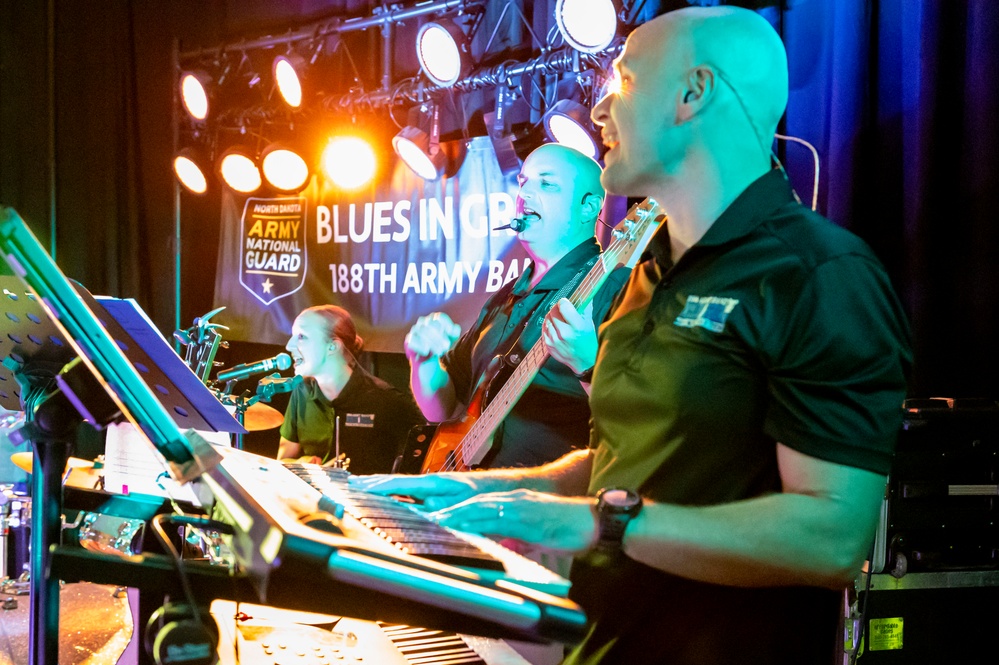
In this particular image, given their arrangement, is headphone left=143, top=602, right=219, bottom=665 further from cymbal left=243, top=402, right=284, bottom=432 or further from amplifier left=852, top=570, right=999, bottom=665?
cymbal left=243, top=402, right=284, bottom=432

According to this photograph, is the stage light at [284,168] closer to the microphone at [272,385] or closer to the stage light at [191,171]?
the stage light at [191,171]

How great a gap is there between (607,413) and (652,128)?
1.42 feet

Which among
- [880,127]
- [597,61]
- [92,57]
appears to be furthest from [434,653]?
[92,57]

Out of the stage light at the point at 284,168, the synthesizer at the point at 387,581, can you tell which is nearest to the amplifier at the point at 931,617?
the synthesizer at the point at 387,581

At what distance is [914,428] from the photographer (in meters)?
2.46

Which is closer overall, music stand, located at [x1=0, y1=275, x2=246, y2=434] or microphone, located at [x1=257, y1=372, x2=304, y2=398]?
music stand, located at [x1=0, y1=275, x2=246, y2=434]

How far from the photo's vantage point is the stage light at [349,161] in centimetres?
526

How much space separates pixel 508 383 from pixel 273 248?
3.53 m

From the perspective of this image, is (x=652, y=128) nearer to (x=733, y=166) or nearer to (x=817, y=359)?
A: (x=733, y=166)

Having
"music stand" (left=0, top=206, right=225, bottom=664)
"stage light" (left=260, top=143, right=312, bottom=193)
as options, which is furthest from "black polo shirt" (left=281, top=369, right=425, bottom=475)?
"music stand" (left=0, top=206, right=225, bottom=664)

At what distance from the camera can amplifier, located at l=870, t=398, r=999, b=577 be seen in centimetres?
248

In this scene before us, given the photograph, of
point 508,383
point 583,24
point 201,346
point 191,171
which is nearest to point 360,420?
point 201,346

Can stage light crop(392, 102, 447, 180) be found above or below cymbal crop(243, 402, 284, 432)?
above

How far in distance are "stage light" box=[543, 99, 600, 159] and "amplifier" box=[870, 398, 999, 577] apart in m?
1.93
